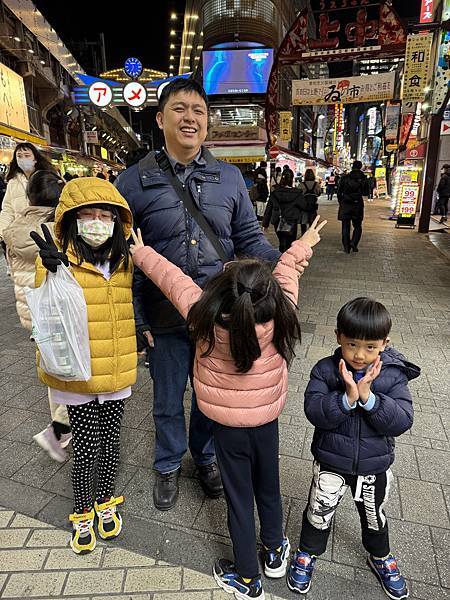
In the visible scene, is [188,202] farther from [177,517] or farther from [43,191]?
[177,517]

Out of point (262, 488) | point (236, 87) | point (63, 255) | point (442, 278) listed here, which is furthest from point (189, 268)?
point (236, 87)

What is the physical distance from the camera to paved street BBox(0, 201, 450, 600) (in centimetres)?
196

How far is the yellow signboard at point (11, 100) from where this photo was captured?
11664 mm

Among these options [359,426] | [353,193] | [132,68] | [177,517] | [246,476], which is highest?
[132,68]

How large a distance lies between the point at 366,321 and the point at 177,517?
162 cm

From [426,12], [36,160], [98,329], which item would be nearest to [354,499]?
[98,329]

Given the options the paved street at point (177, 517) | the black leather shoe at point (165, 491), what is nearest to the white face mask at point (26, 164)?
the paved street at point (177, 517)

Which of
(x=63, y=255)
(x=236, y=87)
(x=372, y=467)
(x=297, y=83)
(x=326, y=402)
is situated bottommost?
(x=372, y=467)

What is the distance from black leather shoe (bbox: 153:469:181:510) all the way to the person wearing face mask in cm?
314

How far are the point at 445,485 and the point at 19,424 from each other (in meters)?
3.15

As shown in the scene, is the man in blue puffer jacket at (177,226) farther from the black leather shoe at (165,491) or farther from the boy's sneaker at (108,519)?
the boy's sneaker at (108,519)

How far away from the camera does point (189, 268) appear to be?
7.27 ft

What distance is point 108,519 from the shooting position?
2.25 m

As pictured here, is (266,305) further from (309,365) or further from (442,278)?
(442,278)
